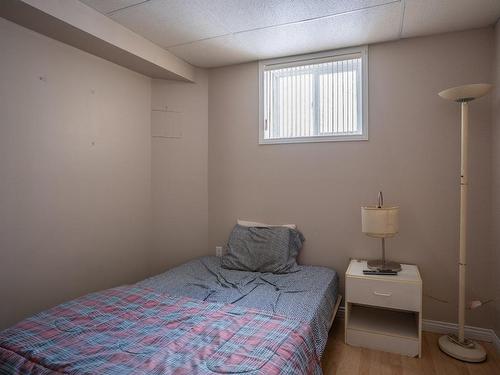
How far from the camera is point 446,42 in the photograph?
244cm

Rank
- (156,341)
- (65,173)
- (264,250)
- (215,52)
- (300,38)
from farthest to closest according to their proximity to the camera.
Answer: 1. (215,52)
2. (264,250)
3. (300,38)
4. (65,173)
5. (156,341)

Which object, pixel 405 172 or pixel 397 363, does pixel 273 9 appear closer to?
pixel 405 172

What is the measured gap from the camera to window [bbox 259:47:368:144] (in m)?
2.73

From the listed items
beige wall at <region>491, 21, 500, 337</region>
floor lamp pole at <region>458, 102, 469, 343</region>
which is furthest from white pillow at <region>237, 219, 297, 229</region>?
beige wall at <region>491, 21, 500, 337</region>

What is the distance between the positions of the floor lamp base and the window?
1.70m

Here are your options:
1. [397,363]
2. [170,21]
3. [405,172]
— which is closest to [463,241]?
[405,172]

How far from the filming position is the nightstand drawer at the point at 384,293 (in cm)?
212

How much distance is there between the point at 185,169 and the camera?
10.7 feet

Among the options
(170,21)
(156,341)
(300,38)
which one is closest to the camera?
(156,341)

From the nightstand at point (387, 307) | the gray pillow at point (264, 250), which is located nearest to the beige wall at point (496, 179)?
the nightstand at point (387, 307)

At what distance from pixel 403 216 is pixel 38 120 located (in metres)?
2.93

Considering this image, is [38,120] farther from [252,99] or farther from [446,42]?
[446,42]

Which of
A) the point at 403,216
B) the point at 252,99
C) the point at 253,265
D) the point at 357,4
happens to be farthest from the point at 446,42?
the point at 253,265

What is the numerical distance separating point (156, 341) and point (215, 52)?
8.00 ft
